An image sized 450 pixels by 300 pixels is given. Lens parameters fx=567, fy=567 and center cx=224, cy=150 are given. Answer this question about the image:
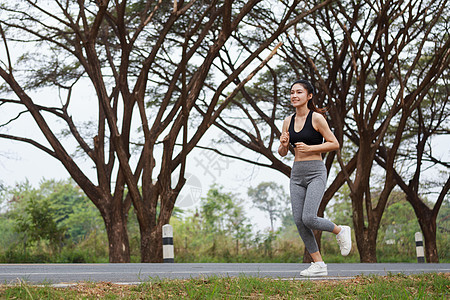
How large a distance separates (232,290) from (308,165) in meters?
1.73

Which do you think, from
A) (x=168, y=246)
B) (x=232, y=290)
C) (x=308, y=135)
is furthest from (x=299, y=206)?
(x=168, y=246)

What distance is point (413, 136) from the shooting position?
20.7 metres

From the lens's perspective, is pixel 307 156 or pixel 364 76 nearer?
pixel 307 156

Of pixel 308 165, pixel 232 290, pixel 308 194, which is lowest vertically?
pixel 232 290

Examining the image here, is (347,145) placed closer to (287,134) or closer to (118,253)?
(118,253)

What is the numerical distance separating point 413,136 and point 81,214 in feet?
60.9

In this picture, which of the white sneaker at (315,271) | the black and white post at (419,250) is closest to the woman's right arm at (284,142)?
the white sneaker at (315,271)

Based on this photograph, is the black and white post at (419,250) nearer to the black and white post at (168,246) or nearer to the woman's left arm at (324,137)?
the black and white post at (168,246)

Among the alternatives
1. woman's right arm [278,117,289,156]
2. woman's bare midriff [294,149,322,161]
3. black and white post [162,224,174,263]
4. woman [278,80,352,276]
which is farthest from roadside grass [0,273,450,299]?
black and white post [162,224,174,263]

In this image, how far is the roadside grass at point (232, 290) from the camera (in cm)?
389

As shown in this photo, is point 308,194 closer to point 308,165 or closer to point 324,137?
point 308,165

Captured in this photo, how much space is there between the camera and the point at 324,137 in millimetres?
5570

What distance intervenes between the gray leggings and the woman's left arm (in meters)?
0.17

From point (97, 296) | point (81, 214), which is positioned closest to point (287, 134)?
point (97, 296)
